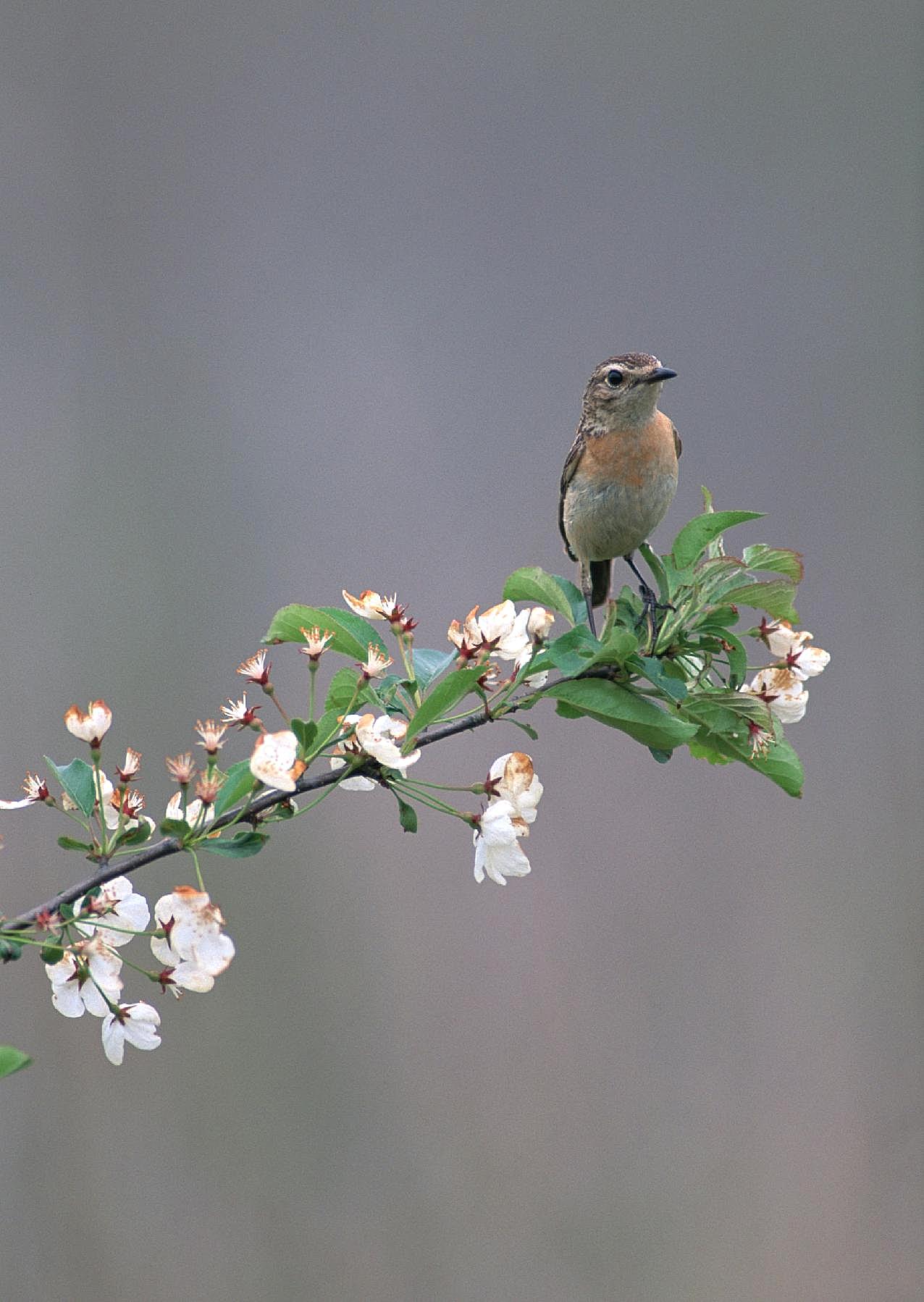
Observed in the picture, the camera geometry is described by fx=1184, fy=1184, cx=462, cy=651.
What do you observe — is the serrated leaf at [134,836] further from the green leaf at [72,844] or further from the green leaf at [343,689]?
the green leaf at [343,689]

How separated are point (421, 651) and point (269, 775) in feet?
0.89

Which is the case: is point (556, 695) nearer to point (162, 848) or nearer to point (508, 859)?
point (508, 859)

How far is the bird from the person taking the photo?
1.34 metres

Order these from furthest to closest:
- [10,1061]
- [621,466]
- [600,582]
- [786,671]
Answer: [600,582], [621,466], [786,671], [10,1061]

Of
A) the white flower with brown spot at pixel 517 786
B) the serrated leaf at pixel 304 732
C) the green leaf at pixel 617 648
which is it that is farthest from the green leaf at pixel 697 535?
the serrated leaf at pixel 304 732

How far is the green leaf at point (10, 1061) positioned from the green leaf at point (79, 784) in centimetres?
23

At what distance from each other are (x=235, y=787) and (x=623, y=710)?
0.85 ft

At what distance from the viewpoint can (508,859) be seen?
29.7 inches

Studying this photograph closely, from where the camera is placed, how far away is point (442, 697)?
2.34 ft

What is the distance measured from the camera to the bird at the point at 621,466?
1.34 metres

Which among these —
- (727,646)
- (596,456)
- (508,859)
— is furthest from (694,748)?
(596,456)

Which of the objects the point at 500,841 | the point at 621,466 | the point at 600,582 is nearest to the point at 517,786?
the point at 500,841

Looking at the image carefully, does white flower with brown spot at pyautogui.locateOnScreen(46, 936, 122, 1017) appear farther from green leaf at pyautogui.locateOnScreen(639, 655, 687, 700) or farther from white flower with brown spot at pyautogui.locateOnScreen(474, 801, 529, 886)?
green leaf at pyautogui.locateOnScreen(639, 655, 687, 700)

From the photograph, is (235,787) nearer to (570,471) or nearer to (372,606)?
(372,606)
